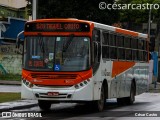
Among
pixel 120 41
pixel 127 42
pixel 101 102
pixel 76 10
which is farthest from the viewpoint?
pixel 76 10

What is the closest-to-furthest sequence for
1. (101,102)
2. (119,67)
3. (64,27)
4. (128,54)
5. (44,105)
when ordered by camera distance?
(64,27) < (101,102) < (44,105) < (119,67) < (128,54)

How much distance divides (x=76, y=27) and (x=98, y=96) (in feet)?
8.52

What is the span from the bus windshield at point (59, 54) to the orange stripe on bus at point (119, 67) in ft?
11.1

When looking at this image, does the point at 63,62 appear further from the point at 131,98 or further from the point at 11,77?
the point at 11,77

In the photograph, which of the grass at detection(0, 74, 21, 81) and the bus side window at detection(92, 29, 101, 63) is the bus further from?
the grass at detection(0, 74, 21, 81)

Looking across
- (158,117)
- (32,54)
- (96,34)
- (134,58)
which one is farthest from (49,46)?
(134,58)

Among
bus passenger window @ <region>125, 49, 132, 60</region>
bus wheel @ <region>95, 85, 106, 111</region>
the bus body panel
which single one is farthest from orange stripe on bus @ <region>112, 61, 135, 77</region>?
bus wheel @ <region>95, 85, 106, 111</region>

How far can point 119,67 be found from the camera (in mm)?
22656

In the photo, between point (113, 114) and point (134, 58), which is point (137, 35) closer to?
point (134, 58)

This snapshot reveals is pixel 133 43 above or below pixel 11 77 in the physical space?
above

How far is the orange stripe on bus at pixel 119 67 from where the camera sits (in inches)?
865

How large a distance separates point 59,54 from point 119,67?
4680 mm

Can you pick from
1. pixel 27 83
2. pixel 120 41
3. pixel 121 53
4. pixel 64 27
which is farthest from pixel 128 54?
pixel 27 83

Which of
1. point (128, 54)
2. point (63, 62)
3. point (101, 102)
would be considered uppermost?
point (128, 54)
